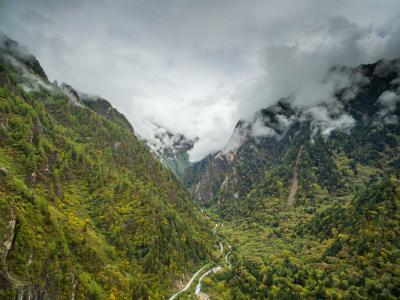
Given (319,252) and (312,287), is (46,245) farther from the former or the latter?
(319,252)

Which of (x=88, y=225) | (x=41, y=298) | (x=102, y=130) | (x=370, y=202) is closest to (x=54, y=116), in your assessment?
(x=102, y=130)

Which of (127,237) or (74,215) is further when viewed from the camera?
(127,237)

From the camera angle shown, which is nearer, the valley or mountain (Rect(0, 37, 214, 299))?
mountain (Rect(0, 37, 214, 299))

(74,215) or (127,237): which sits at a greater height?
(74,215)

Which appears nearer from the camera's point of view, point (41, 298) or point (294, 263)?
point (41, 298)

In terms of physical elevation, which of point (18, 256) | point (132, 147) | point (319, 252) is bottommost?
point (319, 252)

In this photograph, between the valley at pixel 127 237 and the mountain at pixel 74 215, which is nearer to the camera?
the mountain at pixel 74 215

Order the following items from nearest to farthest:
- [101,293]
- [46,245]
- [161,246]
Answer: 1. [46,245]
2. [101,293]
3. [161,246]

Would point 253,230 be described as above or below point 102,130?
below
